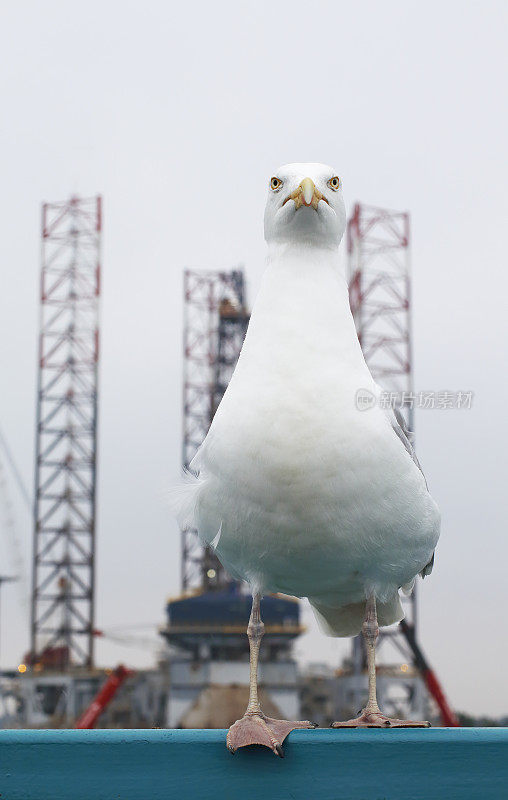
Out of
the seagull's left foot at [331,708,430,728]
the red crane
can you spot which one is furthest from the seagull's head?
the red crane

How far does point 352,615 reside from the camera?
420 cm

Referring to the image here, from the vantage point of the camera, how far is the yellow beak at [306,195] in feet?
12.0

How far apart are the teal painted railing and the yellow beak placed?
1.83 metres

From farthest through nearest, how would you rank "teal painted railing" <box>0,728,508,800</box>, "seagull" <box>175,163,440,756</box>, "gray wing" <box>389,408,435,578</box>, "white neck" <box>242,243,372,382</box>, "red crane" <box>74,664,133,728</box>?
"red crane" <box>74,664,133,728</box>
"gray wing" <box>389,408,435,578</box>
"white neck" <box>242,243,372,382</box>
"seagull" <box>175,163,440,756</box>
"teal painted railing" <box>0,728,508,800</box>

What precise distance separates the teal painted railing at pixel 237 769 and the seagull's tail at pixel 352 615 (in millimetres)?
1214

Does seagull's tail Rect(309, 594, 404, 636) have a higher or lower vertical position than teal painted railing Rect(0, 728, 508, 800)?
higher

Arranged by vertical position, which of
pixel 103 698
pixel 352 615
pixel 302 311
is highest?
pixel 302 311

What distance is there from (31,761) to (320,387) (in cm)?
144

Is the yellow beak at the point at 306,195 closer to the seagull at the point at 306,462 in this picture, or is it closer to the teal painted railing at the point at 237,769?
the seagull at the point at 306,462

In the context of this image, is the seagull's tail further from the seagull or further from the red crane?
→ the red crane

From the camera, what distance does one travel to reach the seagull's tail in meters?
4.16

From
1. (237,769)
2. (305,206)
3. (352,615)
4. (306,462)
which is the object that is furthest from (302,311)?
(237,769)

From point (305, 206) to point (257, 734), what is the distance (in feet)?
5.98

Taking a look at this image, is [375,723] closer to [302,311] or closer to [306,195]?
[302,311]
